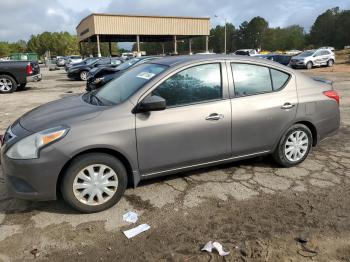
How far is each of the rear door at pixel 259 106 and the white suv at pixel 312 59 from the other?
25.7 meters

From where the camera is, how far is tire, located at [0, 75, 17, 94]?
14726 mm

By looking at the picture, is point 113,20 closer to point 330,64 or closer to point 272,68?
point 330,64

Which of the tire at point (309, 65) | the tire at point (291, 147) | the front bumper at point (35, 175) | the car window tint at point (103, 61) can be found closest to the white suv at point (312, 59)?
the tire at point (309, 65)

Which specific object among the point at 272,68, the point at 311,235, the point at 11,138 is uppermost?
the point at 272,68

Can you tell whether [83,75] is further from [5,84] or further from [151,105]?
[151,105]

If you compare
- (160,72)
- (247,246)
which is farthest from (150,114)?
(247,246)

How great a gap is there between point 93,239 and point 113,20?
4601 cm

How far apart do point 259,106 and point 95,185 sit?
7.44 feet

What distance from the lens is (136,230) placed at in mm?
3504

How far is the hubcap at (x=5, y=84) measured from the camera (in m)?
14.7

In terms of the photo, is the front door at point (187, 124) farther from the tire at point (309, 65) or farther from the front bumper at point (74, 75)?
the tire at point (309, 65)

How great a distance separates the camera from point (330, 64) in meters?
30.3

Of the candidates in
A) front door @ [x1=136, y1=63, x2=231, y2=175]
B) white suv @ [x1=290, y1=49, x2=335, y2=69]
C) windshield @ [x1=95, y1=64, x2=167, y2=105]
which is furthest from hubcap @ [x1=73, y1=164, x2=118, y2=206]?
white suv @ [x1=290, y1=49, x2=335, y2=69]

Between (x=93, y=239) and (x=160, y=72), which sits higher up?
(x=160, y=72)
